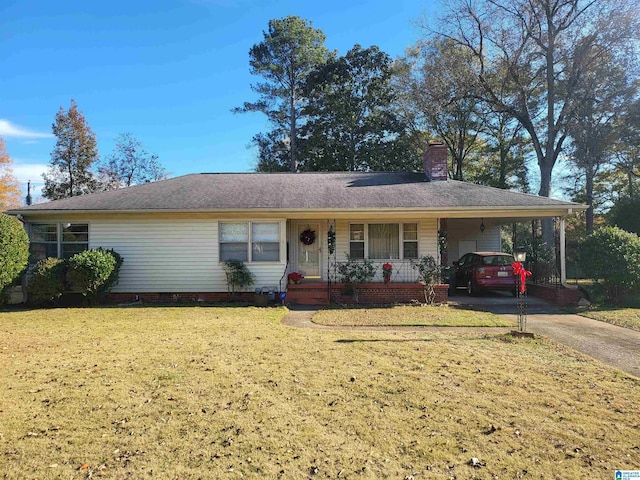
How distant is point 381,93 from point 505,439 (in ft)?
95.4

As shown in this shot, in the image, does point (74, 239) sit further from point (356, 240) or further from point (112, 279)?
point (356, 240)

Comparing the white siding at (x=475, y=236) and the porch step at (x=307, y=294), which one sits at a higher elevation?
the white siding at (x=475, y=236)

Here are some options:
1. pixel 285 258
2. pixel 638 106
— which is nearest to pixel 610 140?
pixel 638 106

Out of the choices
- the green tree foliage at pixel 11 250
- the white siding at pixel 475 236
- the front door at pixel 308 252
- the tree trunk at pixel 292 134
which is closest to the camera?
the green tree foliage at pixel 11 250

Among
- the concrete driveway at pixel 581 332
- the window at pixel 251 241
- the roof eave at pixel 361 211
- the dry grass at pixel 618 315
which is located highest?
the roof eave at pixel 361 211

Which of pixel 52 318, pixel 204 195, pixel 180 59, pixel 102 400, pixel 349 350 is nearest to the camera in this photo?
pixel 102 400

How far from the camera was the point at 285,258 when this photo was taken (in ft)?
40.7

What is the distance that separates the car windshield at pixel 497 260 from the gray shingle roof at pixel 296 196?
6.80 ft

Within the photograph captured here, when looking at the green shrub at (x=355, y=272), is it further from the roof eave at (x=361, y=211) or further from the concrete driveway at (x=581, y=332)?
the concrete driveway at (x=581, y=332)

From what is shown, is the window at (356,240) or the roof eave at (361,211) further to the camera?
the window at (356,240)

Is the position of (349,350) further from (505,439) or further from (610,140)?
(610,140)

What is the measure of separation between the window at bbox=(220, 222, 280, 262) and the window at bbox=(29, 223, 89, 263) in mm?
4405

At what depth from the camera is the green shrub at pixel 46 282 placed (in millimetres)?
10963

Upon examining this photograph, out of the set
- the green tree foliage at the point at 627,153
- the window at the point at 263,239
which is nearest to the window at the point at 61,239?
the window at the point at 263,239
